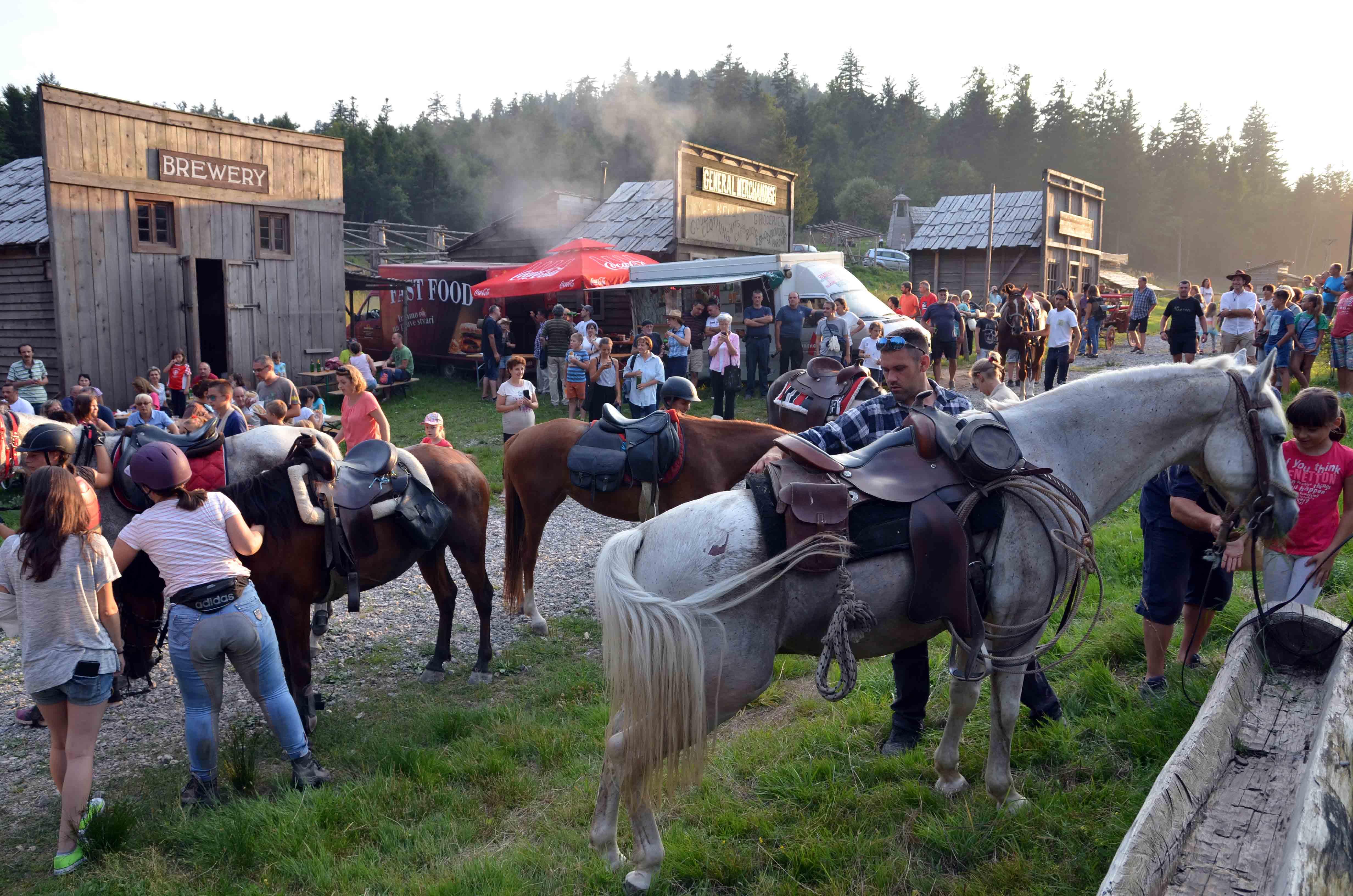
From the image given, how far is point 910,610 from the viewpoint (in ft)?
10.5

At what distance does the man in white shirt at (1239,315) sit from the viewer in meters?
14.0

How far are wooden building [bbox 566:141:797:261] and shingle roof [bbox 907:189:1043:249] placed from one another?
6.05 meters

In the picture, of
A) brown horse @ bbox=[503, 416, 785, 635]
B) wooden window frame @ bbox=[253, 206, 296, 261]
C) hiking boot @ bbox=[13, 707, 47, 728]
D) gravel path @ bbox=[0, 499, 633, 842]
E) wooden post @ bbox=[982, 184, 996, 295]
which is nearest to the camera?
gravel path @ bbox=[0, 499, 633, 842]

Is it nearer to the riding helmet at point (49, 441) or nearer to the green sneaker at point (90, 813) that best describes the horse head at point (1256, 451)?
the green sneaker at point (90, 813)

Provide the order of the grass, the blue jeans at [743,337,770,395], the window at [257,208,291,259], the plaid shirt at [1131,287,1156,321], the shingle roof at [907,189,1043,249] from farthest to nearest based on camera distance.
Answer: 1. the shingle roof at [907,189,1043,249]
2. the plaid shirt at [1131,287,1156,321]
3. the window at [257,208,291,259]
4. the blue jeans at [743,337,770,395]
5. the grass

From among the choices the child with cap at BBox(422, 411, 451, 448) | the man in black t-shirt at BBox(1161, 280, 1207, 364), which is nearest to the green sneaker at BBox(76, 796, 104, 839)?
the child with cap at BBox(422, 411, 451, 448)

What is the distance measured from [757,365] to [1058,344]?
5.10 m

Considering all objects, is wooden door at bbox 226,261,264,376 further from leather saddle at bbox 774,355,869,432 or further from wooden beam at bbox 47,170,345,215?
leather saddle at bbox 774,355,869,432

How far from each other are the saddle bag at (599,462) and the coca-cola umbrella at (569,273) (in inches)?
429

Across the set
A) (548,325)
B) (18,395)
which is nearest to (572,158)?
(548,325)

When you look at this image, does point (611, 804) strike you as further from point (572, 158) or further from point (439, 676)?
point (572, 158)

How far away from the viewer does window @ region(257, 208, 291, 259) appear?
1738cm

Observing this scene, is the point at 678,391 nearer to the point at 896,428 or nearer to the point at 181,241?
the point at 896,428

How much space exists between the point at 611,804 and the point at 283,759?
2287mm
